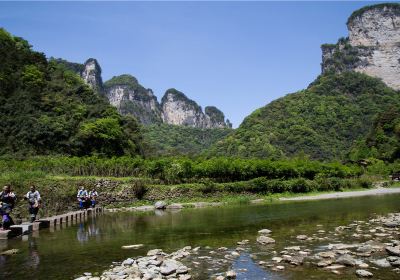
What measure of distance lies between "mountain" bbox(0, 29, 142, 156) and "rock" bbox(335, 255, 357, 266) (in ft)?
172

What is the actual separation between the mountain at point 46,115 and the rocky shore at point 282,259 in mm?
48178

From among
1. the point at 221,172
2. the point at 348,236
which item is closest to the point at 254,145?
the point at 221,172

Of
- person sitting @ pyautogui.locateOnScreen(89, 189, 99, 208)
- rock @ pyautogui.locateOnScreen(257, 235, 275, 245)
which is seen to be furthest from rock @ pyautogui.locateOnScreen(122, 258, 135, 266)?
person sitting @ pyautogui.locateOnScreen(89, 189, 99, 208)

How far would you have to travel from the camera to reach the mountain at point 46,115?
57.9m

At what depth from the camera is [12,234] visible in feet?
59.2

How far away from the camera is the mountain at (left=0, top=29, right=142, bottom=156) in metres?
57.9

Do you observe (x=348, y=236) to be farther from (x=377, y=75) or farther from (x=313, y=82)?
(x=377, y=75)

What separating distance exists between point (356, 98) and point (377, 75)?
5640 cm

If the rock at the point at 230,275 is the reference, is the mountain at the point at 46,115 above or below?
above

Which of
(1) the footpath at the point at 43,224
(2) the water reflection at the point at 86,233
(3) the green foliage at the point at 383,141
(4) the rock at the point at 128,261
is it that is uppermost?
(3) the green foliage at the point at 383,141

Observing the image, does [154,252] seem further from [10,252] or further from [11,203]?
[11,203]

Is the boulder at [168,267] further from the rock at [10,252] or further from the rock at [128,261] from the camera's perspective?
the rock at [10,252]

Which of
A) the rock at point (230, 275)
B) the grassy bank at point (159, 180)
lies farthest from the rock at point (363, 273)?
the grassy bank at point (159, 180)

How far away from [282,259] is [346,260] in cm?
209
